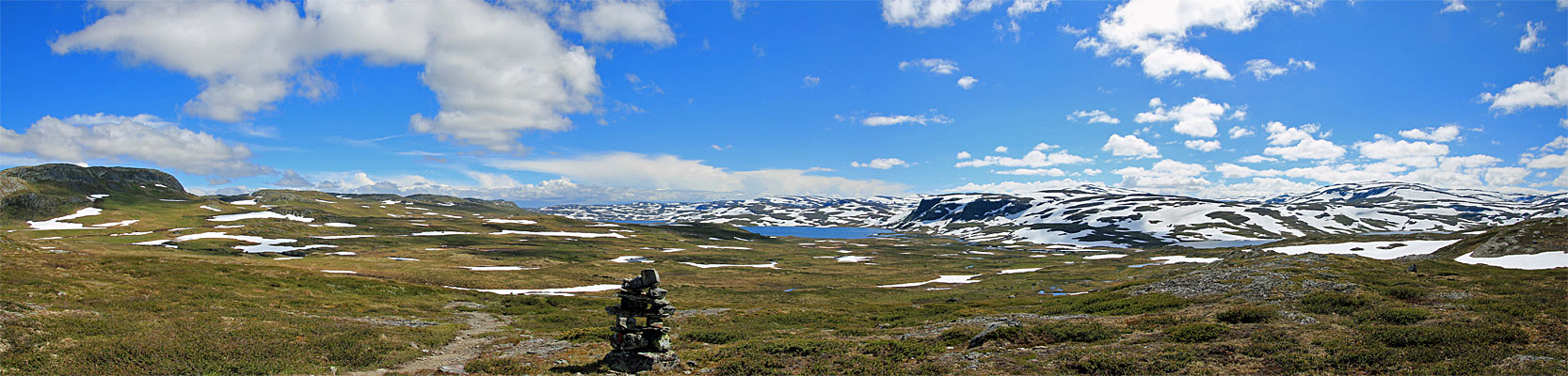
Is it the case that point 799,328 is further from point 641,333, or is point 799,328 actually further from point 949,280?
point 949,280

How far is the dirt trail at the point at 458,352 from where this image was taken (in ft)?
74.4

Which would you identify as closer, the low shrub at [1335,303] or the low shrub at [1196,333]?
the low shrub at [1196,333]

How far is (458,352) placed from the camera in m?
27.9

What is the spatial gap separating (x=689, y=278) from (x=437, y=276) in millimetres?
33430

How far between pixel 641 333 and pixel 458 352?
443 inches

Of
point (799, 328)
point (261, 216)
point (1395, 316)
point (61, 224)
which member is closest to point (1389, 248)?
point (1395, 316)

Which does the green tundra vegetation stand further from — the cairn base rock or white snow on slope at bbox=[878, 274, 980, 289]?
white snow on slope at bbox=[878, 274, 980, 289]

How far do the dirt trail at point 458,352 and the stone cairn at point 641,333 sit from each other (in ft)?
23.2

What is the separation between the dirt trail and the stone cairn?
7.07 metres

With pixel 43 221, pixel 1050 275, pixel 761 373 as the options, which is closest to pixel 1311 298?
pixel 761 373

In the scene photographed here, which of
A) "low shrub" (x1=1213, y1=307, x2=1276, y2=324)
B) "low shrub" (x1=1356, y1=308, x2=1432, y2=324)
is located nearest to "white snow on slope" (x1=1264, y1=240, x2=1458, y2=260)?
"low shrub" (x1=1356, y1=308, x2=1432, y2=324)

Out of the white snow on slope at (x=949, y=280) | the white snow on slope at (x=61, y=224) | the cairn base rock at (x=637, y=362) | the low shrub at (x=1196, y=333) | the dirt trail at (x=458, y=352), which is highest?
the white snow on slope at (x=61, y=224)

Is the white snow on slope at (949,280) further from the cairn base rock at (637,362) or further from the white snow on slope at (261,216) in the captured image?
the white snow on slope at (261,216)

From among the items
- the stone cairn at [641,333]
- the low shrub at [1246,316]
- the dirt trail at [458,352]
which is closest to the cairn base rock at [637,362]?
the stone cairn at [641,333]
